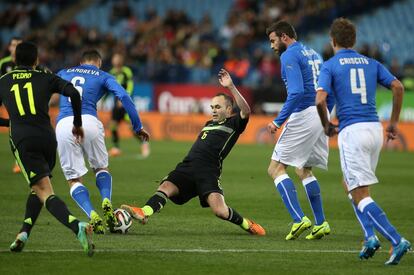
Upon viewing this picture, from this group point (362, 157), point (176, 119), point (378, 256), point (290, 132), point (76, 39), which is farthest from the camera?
point (76, 39)

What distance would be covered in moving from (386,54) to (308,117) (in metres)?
20.3

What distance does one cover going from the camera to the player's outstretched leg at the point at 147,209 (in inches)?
403

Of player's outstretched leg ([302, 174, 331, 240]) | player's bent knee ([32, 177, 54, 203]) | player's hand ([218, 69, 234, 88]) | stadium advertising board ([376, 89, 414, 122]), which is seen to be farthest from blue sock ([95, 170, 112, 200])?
stadium advertising board ([376, 89, 414, 122])

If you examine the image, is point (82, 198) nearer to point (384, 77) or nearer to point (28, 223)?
point (28, 223)

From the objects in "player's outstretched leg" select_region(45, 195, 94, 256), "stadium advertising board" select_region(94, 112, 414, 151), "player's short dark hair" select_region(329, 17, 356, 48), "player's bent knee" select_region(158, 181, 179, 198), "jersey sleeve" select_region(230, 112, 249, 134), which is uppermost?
"player's short dark hair" select_region(329, 17, 356, 48)

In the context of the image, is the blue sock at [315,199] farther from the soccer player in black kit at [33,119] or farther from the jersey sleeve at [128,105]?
the soccer player in black kit at [33,119]

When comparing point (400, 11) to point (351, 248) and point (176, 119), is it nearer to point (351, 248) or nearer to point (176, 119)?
Result: point (176, 119)

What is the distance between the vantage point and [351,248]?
9.72 m

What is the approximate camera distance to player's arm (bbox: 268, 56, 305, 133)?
33.7 ft

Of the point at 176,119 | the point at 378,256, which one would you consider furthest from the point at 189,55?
the point at 378,256

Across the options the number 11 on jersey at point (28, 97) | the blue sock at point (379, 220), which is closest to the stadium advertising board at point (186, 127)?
the blue sock at point (379, 220)

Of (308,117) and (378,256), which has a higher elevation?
(308,117)

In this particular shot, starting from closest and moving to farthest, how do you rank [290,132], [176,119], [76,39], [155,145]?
[290,132], [155,145], [176,119], [76,39]

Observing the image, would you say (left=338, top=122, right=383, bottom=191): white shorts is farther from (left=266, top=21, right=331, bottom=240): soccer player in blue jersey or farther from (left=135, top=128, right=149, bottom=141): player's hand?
(left=135, top=128, right=149, bottom=141): player's hand
